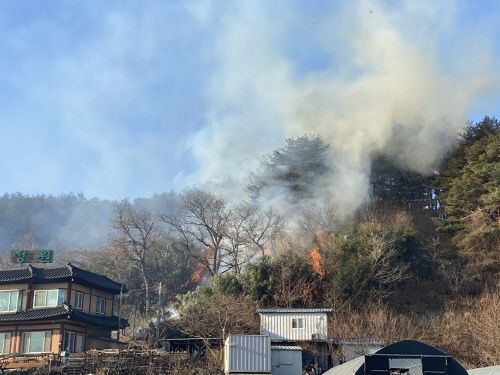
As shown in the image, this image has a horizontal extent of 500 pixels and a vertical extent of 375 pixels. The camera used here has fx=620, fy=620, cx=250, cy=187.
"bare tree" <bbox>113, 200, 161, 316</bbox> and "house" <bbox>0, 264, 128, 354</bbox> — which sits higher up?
"bare tree" <bbox>113, 200, 161, 316</bbox>

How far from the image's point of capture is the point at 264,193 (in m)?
52.3

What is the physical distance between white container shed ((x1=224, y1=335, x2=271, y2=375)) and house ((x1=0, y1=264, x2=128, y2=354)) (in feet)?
37.3

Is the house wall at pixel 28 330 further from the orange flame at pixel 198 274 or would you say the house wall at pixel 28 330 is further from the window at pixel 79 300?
the orange flame at pixel 198 274

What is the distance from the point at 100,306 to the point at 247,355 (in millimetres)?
15012

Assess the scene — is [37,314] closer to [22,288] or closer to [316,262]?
[22,288]

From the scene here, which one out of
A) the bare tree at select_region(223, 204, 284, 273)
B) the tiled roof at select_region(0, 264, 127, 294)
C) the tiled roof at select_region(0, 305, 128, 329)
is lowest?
the tiled roof at select_region(0, 305, 128, 329)

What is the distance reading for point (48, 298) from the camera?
125 ft

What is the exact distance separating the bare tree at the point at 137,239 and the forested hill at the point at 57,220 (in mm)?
26974

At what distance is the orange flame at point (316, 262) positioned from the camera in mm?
39750

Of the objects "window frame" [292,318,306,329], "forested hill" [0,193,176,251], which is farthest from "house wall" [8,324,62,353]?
"forested hill" [0,193,176,251]

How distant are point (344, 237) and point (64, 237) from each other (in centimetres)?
5595

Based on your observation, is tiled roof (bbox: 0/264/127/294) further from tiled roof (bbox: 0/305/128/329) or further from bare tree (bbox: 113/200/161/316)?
bare tree (bbox: 113/200/161/316)

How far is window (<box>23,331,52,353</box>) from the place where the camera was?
36.5 m

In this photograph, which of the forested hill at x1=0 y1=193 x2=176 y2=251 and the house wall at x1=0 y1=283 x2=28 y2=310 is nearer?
the house wall at x1=0 y1=283 x2=28 y2=310
